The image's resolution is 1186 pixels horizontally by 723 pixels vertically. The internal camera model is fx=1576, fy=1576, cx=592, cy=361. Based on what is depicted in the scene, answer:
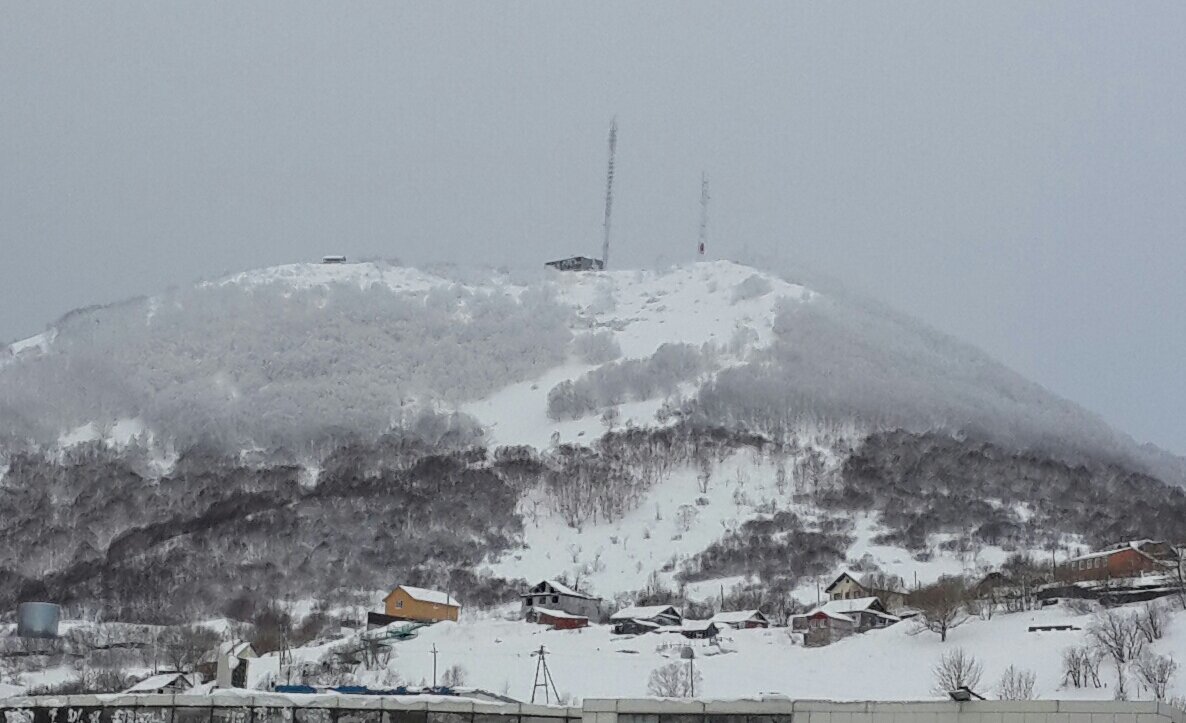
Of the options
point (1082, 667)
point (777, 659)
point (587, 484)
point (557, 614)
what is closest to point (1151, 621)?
point (1082, 667)

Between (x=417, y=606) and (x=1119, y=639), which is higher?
(x=417, y=606)

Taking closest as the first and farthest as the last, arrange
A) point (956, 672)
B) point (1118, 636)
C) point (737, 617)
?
point (956, 672) → point (1118, 636) → point (737, 617)

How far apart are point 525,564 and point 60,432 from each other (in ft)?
260

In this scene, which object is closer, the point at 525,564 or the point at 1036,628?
the point at 1036,628

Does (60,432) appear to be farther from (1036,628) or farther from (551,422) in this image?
(1036,628)

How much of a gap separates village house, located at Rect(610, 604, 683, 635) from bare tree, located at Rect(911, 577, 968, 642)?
678 inches

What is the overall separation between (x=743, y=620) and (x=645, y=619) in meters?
7.11

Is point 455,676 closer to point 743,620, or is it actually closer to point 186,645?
point 743,620

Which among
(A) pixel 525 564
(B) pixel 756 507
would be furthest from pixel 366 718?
(B) pixel 756 507

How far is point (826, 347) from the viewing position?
195m

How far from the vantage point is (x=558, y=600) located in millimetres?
118125

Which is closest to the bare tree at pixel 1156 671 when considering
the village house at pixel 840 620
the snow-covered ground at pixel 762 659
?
the snow-covered ground at pixel 762 659

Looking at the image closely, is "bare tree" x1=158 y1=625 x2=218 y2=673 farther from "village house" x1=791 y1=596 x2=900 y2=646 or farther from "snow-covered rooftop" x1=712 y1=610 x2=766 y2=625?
"village house" x1=791 y1=596 x2=900 y2=646

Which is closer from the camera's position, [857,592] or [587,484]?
[857,592]
